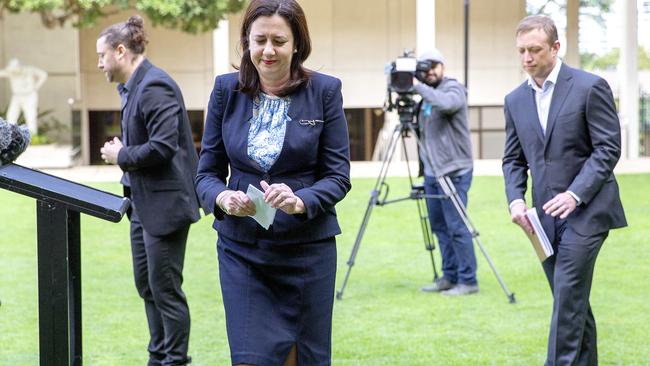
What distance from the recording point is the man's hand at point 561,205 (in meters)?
5.87

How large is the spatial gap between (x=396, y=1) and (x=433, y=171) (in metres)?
25.4

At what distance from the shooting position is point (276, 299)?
14.5 ft

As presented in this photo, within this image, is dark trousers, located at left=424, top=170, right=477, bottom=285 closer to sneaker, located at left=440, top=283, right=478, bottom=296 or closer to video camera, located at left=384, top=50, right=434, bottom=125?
sneaker, located at left=440, top=283, right=478, bottom=296

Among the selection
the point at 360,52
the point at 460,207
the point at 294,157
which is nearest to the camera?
the point at 294,157

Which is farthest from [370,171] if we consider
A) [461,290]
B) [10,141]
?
[10,141]

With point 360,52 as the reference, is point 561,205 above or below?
below

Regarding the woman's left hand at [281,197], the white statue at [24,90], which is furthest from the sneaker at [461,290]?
the white statue at [24,90]

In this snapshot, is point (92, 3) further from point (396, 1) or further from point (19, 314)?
point (19, 314)

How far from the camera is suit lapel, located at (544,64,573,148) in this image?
6.04 metres

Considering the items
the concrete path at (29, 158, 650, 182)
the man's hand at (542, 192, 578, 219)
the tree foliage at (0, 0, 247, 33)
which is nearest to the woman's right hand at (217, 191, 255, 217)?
the man's hand at (542, 192, 578, 219)

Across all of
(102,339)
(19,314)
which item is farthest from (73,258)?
(19,314)

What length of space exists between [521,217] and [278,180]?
2.12 meters

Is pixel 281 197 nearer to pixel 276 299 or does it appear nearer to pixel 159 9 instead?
pixel 276 299

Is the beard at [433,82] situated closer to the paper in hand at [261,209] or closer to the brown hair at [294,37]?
the brown hair at [294,37]
